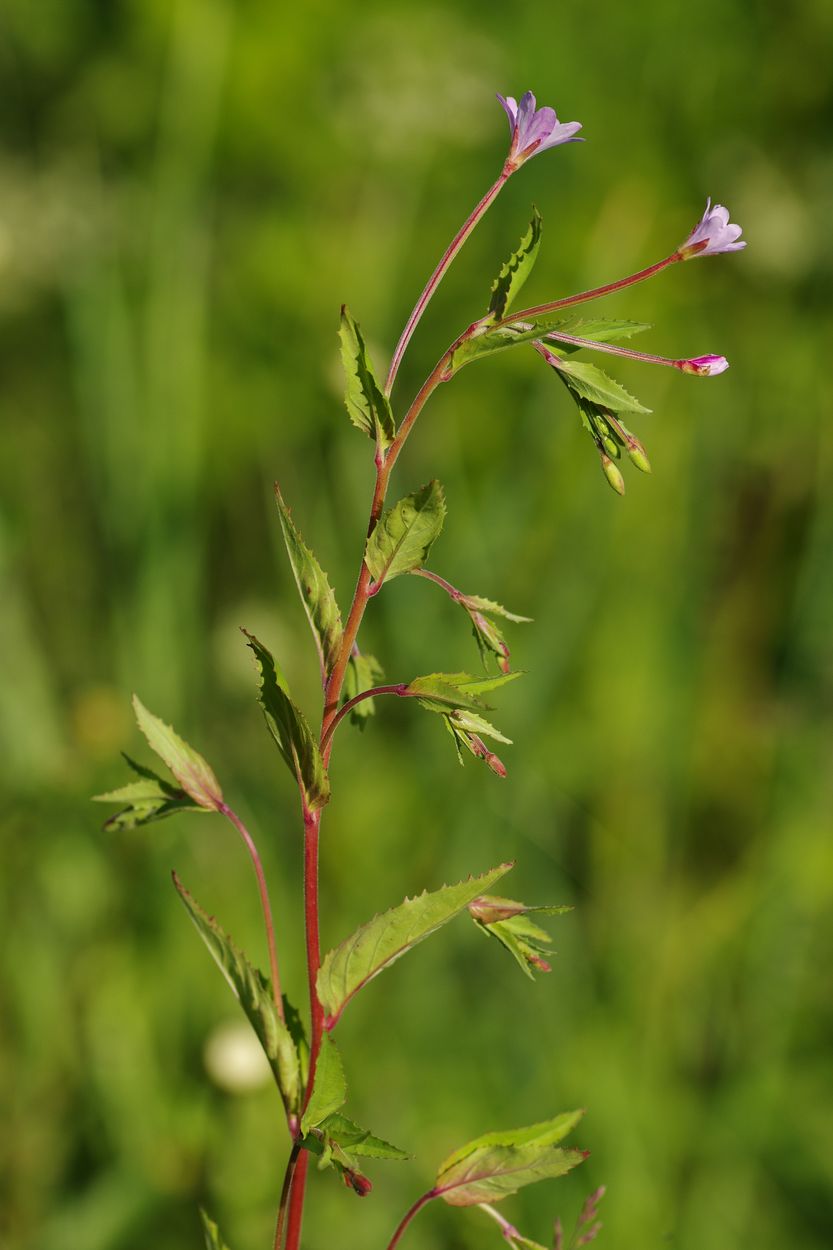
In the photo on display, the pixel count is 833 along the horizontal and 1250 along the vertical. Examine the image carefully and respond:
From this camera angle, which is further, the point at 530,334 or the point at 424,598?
the point at 424,598

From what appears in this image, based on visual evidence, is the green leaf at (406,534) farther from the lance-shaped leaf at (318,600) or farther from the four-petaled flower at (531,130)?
the four-petaled flower at (531,130)

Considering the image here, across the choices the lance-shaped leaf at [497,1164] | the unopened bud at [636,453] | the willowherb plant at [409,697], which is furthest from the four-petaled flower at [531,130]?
the lance-shaped leaf at [497,1164]

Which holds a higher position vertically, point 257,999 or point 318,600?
point 318,600

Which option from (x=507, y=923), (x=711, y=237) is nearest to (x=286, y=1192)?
(x=507, y=923)

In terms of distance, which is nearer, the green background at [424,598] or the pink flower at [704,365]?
the pink flower at [704,365]

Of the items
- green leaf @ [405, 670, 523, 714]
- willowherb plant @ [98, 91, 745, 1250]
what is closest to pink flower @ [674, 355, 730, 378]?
willowherb plant @ [98, 91, 745, 1250]

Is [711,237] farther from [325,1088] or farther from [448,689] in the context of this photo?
[325,1088]

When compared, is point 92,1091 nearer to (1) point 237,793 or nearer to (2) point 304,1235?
(2) point 304,1235
